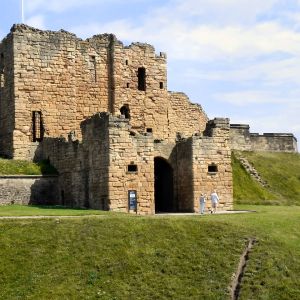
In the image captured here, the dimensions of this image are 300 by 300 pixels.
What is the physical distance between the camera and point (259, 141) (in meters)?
57.2

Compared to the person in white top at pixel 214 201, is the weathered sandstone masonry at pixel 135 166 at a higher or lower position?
higher

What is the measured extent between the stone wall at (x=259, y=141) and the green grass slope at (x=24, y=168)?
1942 centimetres

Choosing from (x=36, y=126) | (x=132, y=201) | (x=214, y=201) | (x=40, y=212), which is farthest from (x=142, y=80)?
(x=40, y=212)

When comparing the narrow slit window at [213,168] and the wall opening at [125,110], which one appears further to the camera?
the wall opening at [125,110]

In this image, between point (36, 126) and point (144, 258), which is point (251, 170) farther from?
point (144, 258)

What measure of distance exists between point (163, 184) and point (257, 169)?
14.0m

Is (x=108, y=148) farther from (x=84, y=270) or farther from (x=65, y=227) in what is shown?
(x=84, y=270)

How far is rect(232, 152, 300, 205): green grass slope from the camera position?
45.4 m

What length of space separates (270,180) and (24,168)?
18695mm

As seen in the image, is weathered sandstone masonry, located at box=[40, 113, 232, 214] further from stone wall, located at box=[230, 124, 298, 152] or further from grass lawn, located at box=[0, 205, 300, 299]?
stone wall, located at box=[230, 124, 298, 152]

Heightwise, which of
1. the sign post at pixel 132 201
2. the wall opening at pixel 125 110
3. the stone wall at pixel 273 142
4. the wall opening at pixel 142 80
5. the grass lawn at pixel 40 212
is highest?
the wall opening at pixel 142 80

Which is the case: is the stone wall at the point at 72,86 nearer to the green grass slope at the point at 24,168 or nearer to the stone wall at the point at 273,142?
the green grass slope at the point at 24,168

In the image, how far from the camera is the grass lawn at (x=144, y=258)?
A: 21656 millimetres

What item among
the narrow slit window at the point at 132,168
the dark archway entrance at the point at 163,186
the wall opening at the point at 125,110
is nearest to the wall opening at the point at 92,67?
the wall opening at the point at 125,110
